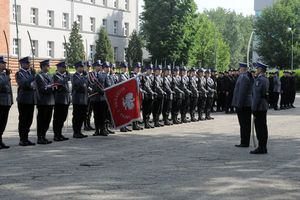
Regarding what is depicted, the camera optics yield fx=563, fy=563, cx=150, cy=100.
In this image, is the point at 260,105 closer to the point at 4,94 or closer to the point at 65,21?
the point at 4,94

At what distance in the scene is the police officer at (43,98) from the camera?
13102 mm

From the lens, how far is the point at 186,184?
8.30 m

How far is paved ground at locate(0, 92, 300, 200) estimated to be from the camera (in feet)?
25.4

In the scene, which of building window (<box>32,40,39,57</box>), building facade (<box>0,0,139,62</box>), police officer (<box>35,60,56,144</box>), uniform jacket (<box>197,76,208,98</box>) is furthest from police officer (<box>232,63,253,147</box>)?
building window (<box>32,40,39,57</box>)

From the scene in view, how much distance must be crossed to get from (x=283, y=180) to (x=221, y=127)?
30.1ft

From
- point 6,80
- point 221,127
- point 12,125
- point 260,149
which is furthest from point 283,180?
point 12,125

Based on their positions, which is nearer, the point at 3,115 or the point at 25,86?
the point at 3,115

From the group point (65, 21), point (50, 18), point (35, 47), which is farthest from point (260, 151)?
point (65, 21)

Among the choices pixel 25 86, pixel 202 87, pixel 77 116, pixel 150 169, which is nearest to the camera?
pixel 150 169

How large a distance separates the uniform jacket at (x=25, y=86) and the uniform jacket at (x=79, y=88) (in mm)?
1822

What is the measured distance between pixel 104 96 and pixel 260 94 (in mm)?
4590

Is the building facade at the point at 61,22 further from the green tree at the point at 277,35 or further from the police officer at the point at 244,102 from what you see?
the police officer at the point at 244,102

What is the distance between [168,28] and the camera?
6303 centimetres

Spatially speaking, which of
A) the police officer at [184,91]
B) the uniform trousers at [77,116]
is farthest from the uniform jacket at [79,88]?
the police officer at [184,91]
